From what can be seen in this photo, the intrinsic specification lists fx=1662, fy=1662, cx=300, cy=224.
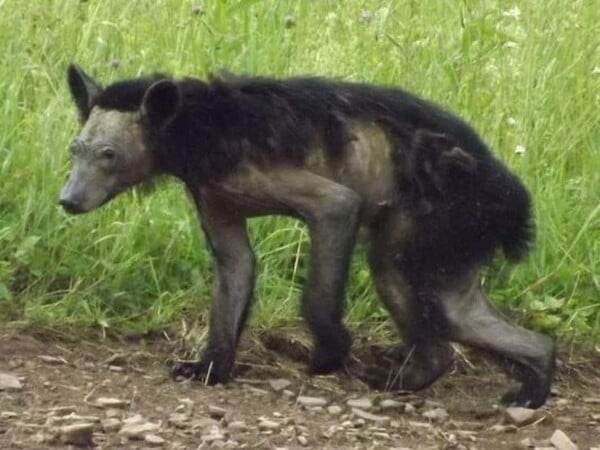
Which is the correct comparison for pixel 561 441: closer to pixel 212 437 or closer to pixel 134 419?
pixel 212 437

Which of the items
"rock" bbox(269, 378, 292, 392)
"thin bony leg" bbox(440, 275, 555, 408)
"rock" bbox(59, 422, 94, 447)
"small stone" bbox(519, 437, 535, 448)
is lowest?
"rock" bbox(59, 422, 94, 447)

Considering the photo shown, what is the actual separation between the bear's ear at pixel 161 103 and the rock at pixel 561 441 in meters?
1.69

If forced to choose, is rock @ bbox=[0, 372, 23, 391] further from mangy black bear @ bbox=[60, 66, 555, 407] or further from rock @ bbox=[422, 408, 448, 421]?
rock @ bbox=[422, 408, 448, 421]

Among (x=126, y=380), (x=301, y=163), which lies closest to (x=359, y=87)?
(x=301, y=163)

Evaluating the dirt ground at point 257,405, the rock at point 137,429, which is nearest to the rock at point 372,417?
the dirt ground at point 257,405

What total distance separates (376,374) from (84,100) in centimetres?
148

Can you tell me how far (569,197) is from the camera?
23.9ft

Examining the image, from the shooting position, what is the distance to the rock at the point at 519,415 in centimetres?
568

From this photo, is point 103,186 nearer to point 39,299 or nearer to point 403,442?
point 39,299

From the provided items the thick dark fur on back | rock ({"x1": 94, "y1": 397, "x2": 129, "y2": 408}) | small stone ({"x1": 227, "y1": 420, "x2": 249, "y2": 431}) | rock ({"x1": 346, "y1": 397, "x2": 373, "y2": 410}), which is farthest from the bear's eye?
rock ({"x1": 346, "y1": 397, "x2": 373, "y2": 410})

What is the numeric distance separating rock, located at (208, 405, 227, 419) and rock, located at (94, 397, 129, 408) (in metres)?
0.28

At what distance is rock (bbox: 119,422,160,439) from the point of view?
16.5ft

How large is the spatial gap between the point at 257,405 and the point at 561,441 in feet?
3.38

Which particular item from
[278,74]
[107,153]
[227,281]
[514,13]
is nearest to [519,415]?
[227,281]
